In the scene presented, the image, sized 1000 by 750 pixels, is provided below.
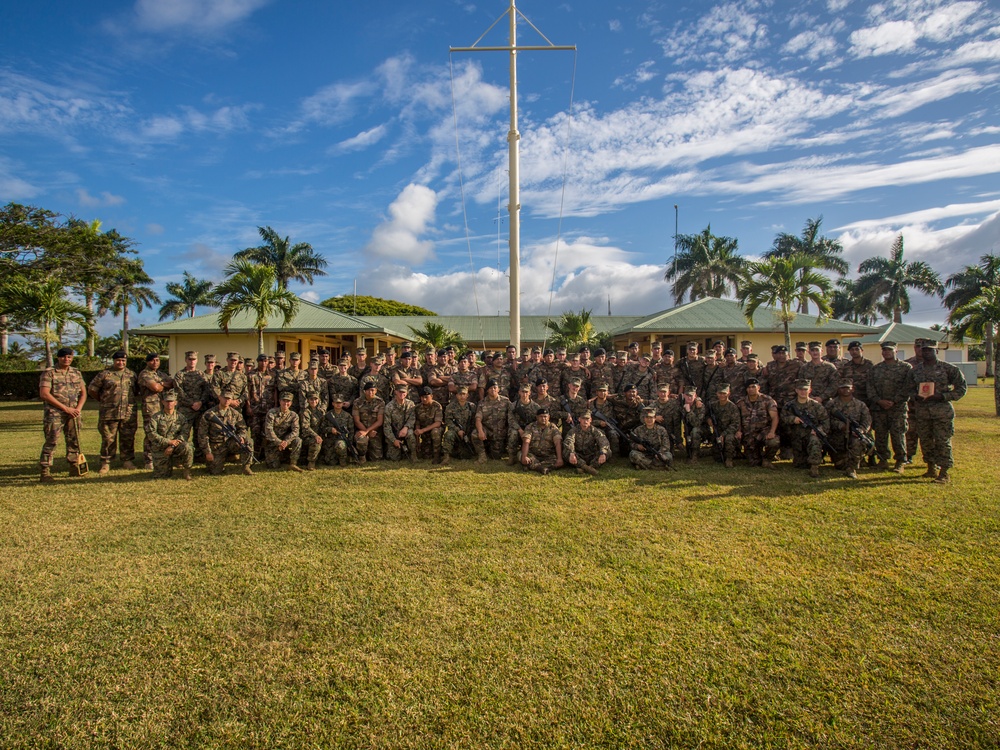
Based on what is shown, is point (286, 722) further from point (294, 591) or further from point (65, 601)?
point (65, 601)

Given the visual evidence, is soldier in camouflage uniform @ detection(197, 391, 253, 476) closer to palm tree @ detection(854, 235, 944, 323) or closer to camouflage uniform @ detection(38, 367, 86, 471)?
camouflage uniform @ detection(38, 367, 86, 471)

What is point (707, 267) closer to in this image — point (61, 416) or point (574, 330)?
point (574, 330)

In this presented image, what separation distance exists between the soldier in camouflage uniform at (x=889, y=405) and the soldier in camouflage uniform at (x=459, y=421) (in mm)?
5957

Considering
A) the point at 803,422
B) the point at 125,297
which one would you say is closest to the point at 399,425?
the point at 803,422

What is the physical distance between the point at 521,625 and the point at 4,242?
66.4 feet

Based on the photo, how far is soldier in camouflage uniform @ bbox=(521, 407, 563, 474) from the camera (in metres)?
7.53

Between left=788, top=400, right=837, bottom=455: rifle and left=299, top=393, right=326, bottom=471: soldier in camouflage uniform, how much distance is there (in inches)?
274

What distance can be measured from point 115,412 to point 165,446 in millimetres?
1429

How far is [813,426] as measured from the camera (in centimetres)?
731

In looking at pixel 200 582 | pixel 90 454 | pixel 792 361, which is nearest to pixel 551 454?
pixel 792 361

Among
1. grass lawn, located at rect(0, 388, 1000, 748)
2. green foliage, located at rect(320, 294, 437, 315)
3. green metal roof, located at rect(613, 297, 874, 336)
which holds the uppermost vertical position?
green foliage, located at rect(320, 294, 437, 315)

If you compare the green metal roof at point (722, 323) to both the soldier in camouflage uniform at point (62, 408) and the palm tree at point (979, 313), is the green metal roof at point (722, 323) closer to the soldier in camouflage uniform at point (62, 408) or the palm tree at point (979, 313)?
the palm tree at point (979, 313)

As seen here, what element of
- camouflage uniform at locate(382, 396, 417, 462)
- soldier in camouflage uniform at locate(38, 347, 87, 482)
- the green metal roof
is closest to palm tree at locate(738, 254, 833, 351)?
the green metal roof

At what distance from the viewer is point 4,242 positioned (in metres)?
15.8
